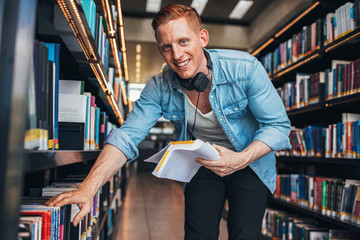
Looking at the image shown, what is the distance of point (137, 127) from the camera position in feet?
4.76

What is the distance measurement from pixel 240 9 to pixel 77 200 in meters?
6.30

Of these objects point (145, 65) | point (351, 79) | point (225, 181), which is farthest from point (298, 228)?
point (145, 65)

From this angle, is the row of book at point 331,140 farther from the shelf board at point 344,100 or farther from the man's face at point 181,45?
the man's face at point 181,45

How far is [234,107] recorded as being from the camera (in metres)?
1.55

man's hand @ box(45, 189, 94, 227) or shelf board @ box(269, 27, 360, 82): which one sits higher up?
shelf board @ box(269, 27, 360, 82)

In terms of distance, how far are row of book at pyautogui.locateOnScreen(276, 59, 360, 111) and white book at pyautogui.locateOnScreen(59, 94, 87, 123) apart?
5.48 ft

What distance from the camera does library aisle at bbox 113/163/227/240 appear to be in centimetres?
352

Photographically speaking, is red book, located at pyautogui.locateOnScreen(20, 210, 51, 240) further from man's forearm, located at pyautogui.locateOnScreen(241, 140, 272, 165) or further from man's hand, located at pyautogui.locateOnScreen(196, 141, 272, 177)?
man's forearm, located at pyautogui.locateOnScreen(241, 140, 272, 165)

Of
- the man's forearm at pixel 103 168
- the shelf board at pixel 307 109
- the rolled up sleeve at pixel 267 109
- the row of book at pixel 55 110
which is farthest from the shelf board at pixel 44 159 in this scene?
the shelf board at pixel 307 109

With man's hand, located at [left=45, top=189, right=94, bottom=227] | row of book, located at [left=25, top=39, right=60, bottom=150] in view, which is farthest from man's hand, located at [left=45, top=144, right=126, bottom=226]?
row of book, located at [left=25, top=39, right=60, bottom=150]

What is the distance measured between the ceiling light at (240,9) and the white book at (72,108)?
17.9ft

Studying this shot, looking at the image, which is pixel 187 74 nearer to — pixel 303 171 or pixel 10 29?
pixel 10 29

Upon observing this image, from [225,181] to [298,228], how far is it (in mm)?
1645

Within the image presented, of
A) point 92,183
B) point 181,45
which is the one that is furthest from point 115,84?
point 92,183
